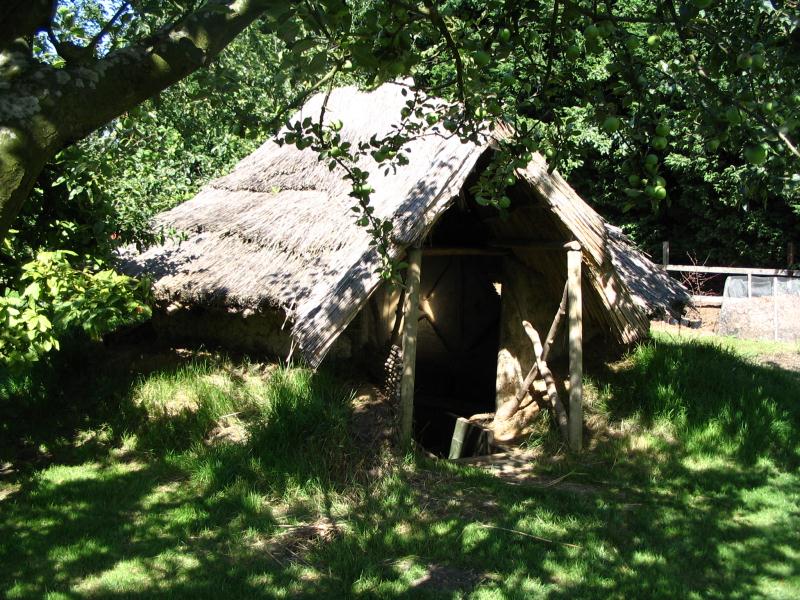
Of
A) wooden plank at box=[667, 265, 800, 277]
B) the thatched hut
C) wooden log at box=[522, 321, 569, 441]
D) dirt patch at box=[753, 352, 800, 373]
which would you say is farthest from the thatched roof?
wooden plank at box=[667, 265, 800, 277]

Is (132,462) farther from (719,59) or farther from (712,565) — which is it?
(719,59)

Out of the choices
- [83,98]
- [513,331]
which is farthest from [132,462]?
[83,98]

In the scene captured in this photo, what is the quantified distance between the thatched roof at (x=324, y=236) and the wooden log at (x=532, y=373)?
459 millimetres

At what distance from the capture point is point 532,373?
802 centimetres

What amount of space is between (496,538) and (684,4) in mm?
3980

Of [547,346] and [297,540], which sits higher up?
[547,346]

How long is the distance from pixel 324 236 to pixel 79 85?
541cm

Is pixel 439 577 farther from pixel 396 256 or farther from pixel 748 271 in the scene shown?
pixel 748 271

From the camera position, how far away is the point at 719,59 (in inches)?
104

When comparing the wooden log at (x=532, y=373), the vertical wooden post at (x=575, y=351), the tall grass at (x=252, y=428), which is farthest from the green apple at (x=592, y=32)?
the wooden log at (x=532, y=373)

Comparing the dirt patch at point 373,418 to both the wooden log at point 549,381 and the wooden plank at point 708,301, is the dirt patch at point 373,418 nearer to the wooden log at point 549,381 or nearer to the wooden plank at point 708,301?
the wooden log at point 549,381

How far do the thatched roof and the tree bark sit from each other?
8.88 feet

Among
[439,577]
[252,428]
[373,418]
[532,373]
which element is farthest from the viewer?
[532,373]

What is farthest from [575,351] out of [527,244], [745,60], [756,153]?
[756,153]
